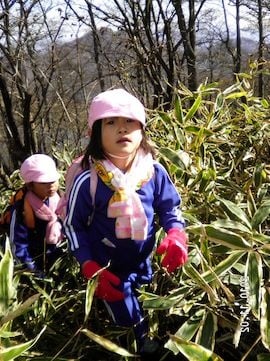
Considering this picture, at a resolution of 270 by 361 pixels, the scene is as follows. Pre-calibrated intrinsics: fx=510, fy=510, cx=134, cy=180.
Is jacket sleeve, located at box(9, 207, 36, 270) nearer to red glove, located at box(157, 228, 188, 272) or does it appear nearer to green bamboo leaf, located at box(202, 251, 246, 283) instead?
red glove, located at box(157, 228, 188, 272)

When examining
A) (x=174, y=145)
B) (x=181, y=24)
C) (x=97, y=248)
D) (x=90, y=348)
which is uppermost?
(x=181, y=24)

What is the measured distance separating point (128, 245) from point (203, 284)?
395 millimetres

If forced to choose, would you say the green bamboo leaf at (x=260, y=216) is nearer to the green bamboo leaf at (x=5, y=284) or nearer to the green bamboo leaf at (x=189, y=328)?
the green bamboo leaf at (x=189, y=328)

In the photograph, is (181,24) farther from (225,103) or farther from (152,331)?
(152,331)

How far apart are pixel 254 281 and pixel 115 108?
2.04ft

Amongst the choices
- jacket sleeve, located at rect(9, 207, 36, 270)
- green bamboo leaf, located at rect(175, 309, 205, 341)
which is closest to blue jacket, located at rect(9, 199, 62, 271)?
jacket sleeve, located at rect(9, 207, 36, 270)

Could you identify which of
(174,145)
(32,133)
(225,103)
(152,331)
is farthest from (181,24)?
(152,331)

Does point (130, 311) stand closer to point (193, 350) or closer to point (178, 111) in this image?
point (193, 350)

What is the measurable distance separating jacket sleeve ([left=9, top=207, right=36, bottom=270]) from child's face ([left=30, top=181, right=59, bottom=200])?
109 millimetres

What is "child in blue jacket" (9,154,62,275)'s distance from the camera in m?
2.04

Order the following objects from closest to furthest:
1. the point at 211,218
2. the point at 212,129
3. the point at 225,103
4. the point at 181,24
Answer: the point at 211,218
the point at 212,129
the point at 225,103
the point at 181,24

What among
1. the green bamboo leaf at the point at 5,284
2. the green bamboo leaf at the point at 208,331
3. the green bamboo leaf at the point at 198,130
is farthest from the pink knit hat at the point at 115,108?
the green bamboo leaf at the point at 208,331

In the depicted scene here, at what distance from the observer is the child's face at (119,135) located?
1.42m

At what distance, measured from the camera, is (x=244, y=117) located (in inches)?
78.0
